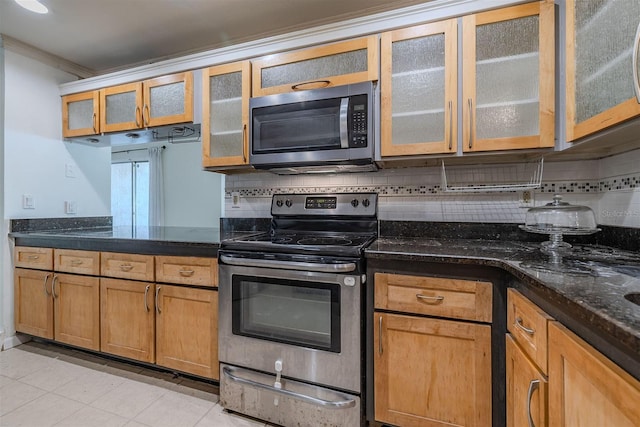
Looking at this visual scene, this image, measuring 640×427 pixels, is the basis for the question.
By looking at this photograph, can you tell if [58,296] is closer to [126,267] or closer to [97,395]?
[126,267]

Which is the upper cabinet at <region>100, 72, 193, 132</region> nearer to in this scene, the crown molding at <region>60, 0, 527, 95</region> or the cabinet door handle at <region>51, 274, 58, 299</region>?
the crown molding at <region>60, 0, 527, 95</region>

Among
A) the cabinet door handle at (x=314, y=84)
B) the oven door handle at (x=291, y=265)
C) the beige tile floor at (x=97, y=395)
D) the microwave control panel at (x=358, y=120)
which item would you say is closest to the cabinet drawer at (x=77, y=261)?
the beige tile floor at (x=97, y=395)

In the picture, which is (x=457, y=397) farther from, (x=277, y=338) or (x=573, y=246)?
(x=573, y=246)

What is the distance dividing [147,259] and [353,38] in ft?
5.97

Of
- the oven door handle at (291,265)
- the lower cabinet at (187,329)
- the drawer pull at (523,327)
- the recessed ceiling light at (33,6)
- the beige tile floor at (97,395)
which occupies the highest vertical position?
the recessed ceiling light at (33,6)

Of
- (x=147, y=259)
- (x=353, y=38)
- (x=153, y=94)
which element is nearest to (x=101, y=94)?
(x=153, y=94)

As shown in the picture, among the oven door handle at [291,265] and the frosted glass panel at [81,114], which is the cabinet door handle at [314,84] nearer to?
the oven door handle at [291,265]

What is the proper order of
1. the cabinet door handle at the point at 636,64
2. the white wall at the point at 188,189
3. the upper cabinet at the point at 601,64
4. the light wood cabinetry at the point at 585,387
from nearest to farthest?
the light wood cabinetry at the point at 585,387 → the cabinet door handle at the point at 636,64 → the upper cabinet at the point at 601,64 → the white wall at the point at 188,189

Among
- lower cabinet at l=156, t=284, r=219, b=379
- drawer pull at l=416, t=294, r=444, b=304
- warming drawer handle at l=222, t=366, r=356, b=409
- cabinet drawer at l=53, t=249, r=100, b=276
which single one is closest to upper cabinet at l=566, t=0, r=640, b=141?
drawer pull at l=416, t=294, r=444, b=304

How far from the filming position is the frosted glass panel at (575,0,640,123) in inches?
38.2

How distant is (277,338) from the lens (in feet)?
5.18

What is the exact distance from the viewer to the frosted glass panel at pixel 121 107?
228 cm

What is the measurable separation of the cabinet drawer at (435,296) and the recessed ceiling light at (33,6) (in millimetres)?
2671

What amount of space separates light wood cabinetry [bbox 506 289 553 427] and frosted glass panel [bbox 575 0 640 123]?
76 cm
